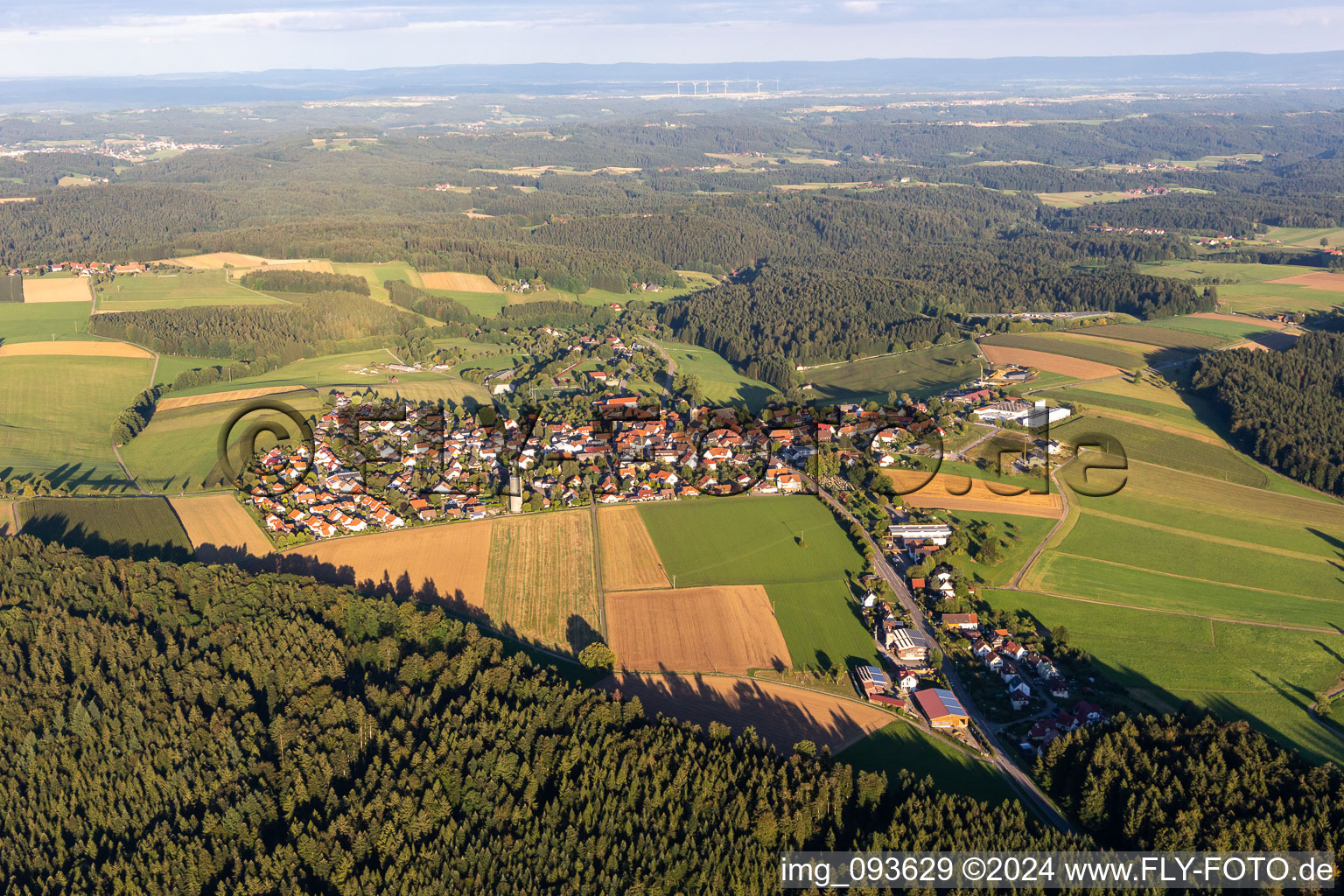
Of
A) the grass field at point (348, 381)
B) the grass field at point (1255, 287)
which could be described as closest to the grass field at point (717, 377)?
the grass field at point (348, 381)

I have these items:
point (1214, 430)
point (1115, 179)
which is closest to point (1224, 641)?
point (1214, 430)

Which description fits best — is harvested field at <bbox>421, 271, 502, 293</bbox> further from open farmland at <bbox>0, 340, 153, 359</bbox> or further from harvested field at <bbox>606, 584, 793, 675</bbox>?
harvested field at <bbox>606, 584, 793, 675</bbox>

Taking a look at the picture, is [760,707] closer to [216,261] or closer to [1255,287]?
[1255,287]

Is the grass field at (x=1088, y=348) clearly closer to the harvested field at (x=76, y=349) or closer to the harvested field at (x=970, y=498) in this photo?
the harvested field at (x=970, y=498)

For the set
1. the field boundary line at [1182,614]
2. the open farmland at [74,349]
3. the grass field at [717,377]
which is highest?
the open farmland at [74,349]

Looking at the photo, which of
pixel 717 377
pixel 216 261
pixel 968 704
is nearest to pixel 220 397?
pixel 717 377

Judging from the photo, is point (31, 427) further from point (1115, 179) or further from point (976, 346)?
point (1115, 179)

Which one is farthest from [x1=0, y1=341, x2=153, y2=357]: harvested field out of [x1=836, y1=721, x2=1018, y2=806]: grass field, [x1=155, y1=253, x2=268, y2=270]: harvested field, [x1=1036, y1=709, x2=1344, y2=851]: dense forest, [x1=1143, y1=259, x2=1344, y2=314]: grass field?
[x1=1143, y1=259, x2=1344, y2=314]: grass field
